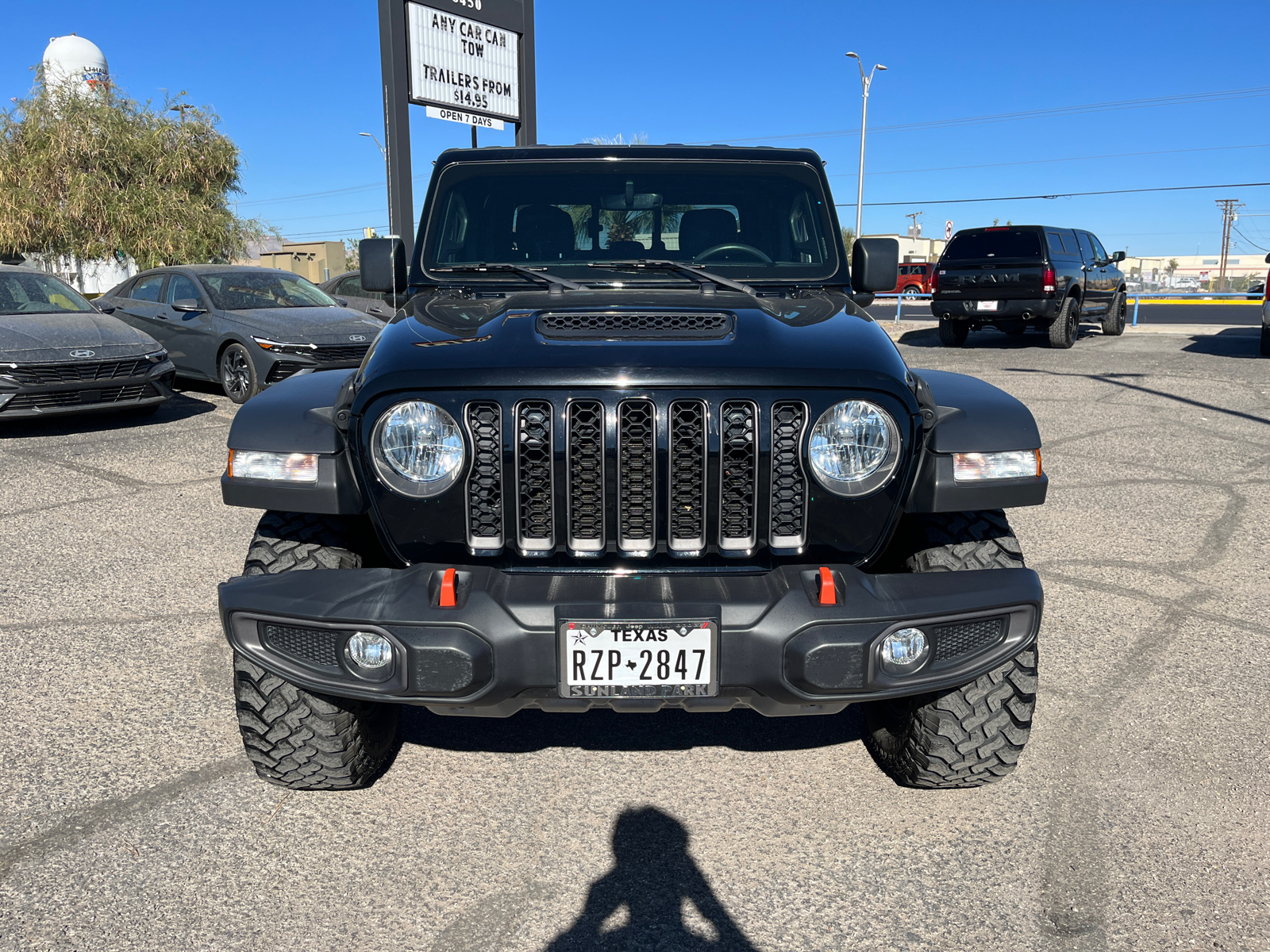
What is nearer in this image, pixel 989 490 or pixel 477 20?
pixel 989 490

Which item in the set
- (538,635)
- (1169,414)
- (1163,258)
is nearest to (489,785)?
(538,635)

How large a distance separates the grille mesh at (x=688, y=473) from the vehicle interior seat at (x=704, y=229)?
1.50 meters

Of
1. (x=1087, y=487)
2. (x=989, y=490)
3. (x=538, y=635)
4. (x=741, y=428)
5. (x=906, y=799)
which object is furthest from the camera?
(x=1087, y=487)

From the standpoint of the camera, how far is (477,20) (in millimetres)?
14078

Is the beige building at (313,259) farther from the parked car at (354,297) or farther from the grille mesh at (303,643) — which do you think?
the grille mesh at (303,643)

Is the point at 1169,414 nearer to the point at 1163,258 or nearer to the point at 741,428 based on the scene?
the point at 741,428

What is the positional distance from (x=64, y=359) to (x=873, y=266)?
751 centimetres

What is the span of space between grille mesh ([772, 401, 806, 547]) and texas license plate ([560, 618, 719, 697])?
366 mm

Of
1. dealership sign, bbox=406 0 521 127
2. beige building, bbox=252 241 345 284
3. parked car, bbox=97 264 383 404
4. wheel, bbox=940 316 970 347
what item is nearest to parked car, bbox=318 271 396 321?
parked car, bbox=97 264 383 404

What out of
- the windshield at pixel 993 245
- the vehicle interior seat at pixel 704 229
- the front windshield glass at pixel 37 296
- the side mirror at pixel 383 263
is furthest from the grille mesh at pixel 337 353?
the windshield at pixel 993 245

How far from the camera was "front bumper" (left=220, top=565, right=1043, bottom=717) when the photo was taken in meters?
2.31

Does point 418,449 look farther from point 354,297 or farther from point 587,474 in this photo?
point 354,297

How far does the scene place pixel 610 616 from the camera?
2295 mm

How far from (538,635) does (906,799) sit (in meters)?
1.35
